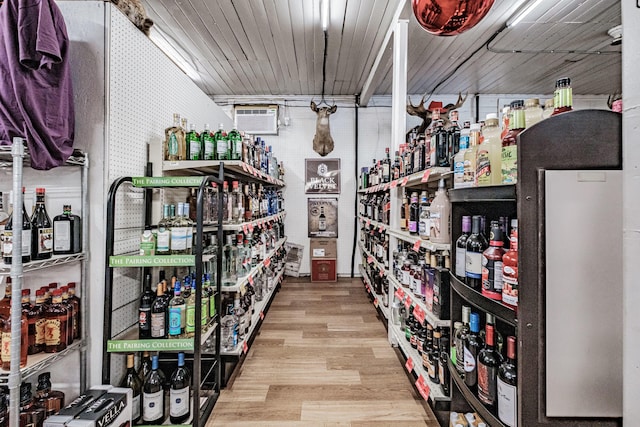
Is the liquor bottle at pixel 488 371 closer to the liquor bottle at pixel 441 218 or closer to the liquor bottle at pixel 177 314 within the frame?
the liquor bottle at pixel 441 218

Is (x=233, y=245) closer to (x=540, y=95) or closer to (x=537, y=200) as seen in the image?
(x=537, y=200)

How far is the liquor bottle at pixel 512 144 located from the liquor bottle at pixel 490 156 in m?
0.10

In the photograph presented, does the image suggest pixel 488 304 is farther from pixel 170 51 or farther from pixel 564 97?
pixel 170 51

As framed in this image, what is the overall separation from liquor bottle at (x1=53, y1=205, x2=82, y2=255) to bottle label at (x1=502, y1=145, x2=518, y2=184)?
2.07 meters

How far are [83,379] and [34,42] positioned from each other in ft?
5.55

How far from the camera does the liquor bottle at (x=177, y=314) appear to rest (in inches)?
76.4

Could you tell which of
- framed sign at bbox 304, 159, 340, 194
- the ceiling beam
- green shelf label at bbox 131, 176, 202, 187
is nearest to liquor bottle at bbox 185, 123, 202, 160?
green shelf label at bbox 131, 176, 202, 187

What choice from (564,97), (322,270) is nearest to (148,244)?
(564,97)

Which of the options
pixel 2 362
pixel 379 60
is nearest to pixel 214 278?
pixel 2 362

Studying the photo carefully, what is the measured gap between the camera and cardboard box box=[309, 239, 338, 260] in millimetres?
6109

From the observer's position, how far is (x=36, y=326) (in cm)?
170

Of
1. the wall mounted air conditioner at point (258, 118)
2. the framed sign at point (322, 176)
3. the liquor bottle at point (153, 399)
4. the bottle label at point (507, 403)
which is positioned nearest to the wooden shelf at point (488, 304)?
the bottle label at point (507, 403)

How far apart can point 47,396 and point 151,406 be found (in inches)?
19.7

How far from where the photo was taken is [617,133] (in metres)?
1.00
